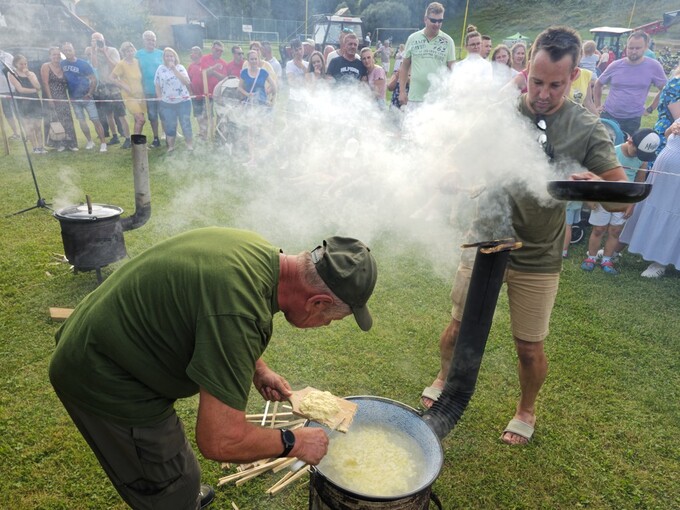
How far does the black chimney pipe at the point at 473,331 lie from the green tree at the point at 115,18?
18.5 meters

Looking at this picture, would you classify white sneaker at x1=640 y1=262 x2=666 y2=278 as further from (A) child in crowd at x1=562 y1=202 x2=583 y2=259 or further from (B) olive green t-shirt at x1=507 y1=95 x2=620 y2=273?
(B) olive green t-shirt at x1=507 y1=95 x2=620 y2=273

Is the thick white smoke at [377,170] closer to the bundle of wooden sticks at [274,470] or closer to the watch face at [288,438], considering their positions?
the watch face at [288,438]

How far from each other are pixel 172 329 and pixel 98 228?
3633 millimetres

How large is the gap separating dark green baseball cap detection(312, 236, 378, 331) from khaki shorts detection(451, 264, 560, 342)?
1.48 metres

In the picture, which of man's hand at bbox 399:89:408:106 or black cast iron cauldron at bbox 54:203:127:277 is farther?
man's hand at bbox 399:89:408:106

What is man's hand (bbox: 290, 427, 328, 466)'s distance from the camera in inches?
77.7

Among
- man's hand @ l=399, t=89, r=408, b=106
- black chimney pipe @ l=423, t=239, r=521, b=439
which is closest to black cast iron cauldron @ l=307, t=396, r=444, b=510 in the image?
black chimney pipe @ l=423, t=239, r=521, b=439

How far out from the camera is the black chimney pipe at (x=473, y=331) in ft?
8.50

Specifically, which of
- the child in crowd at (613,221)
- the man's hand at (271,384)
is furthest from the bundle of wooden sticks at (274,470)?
the child in crowd at (613,221)

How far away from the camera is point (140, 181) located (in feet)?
16.9

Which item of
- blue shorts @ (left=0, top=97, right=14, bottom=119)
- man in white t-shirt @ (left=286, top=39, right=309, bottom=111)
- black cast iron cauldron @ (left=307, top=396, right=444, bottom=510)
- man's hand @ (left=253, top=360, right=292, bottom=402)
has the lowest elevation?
blue shorts @ (left=0, top=97, right=14, bottom=119)

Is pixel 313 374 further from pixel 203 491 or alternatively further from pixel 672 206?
Result: pixel 672 206

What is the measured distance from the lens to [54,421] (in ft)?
11.2

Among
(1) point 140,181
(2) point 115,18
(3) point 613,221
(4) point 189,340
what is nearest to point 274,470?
(4) point 189,340
